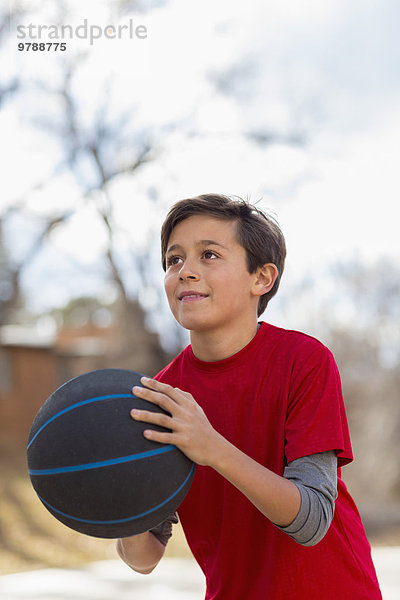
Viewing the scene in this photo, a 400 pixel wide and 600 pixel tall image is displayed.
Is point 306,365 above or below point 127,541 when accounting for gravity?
above

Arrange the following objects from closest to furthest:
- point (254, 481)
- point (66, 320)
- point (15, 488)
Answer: point (254, 481), point (15, 488), point (66, 320)

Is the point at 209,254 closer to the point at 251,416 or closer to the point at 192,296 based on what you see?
the point at 192,296

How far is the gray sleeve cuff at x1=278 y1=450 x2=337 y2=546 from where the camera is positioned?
6.27ft

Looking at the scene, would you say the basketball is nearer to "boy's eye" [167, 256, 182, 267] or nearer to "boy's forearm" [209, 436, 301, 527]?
"boy's forearm" [209, 436, 301, 527]

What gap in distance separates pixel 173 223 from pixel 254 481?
1049 mm

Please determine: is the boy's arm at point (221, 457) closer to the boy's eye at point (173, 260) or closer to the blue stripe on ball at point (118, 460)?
the blue stripe on ball at point (118, 460)

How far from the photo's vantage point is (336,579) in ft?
7.25

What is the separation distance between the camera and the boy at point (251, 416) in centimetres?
204

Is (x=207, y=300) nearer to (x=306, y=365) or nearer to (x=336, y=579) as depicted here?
(x=306, y=365)

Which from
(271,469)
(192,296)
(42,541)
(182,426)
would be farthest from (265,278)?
(42,541)

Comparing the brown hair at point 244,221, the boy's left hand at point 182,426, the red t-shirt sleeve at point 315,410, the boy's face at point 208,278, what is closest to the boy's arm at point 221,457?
the boy's left hand at point 182,426

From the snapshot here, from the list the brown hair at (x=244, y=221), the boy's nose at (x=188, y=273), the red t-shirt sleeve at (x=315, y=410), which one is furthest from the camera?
the brown hair at (x=244, y=221)

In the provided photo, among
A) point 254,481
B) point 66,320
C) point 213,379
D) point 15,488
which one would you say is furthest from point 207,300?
point 66,320

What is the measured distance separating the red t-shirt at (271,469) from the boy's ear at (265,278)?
0.46 feet
